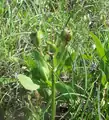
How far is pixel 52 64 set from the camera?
3.95ft

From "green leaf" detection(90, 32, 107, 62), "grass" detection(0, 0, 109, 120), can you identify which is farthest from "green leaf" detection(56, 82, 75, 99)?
"green leaf" detection(90, 32, 107, 62)

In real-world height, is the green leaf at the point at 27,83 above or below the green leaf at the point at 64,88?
above

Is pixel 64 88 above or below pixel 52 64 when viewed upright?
below

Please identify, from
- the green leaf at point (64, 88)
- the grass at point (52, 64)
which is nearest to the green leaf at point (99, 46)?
the grass at point (52, 64)

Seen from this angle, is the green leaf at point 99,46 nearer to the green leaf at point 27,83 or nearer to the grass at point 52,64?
the grass at point 52,64

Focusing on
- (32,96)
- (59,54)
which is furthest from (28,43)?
(59,54)

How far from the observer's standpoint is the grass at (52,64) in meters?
1.22

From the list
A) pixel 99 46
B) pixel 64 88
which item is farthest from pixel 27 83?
pixel 99 46

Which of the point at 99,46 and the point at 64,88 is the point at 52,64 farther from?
the point at 99,46

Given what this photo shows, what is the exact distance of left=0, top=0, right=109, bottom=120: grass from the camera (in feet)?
4.02

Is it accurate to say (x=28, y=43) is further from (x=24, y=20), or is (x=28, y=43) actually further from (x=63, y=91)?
(x=63, y=91)

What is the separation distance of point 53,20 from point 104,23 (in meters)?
0.25

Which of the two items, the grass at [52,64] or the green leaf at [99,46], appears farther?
the green leaf at [99,46]

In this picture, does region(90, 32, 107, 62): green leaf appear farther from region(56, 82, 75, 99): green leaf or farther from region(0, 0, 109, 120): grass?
region(56, 82, 75, 99): green leaf
